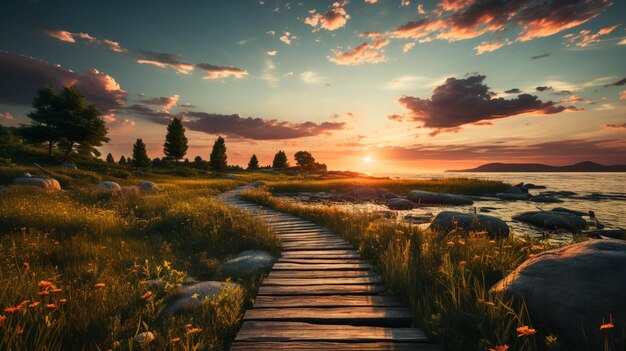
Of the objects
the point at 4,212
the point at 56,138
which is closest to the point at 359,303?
the point at 4,212

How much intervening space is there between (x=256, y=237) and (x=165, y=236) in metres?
3.01

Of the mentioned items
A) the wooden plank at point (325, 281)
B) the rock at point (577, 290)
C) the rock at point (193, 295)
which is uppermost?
the rock at point (577, 290)

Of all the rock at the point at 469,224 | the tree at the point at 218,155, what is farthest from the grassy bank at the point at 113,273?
the tree at the point at 218,155

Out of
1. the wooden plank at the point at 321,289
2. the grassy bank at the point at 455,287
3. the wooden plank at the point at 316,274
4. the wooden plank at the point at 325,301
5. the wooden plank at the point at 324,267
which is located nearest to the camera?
→ the grassy bank at the point at 455,287

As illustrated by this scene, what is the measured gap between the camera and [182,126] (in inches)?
2244

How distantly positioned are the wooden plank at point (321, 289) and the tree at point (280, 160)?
86.8 meters

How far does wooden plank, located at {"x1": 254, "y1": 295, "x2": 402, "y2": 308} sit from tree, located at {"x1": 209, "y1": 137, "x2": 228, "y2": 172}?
63112 millimetres

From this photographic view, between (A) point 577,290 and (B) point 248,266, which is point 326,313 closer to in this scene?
(B) point 248,266

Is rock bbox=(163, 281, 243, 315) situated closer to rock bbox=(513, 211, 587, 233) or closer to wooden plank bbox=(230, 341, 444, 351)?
wooden plank bbox=(230, 341, 444, 351)

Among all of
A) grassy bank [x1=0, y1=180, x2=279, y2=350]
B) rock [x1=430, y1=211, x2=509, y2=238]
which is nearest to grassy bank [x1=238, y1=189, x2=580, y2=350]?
rock [x1=430, y1=211, x2=509, y2=238]

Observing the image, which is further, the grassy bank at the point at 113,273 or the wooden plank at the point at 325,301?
the wooden plank at the point at 325,301

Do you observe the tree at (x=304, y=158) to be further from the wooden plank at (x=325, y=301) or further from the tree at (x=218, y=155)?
the wooden plank at (x=325, y=301)

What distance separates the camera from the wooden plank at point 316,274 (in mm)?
4840

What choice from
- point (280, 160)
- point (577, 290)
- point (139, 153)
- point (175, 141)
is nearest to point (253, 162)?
point (280, 160)
